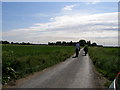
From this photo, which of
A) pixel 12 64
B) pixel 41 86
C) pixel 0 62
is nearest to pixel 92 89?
pixel 41 86

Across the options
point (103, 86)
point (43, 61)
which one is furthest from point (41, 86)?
point (43, 61)

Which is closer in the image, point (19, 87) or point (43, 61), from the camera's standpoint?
point (19, 87)

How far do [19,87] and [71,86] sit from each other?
2.05 metres

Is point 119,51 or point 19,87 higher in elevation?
point 119,51

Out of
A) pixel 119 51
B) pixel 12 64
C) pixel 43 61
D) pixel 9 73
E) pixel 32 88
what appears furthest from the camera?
pixel 43 61

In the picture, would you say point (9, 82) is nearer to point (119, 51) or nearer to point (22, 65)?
point (22, 65)

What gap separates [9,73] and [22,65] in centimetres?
334

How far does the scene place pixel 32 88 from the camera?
802 centimetres

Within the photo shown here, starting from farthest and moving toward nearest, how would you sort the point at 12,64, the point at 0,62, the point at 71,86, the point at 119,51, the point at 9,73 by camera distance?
the point at 119,51, the point at 12,64, the point at 0,62, the point at 9,73, the point at 71,86

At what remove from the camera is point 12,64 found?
1242 centimetres

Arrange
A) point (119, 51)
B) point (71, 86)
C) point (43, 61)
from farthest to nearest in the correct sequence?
point (43, 61) < point (119, 51) < point (71, 86)

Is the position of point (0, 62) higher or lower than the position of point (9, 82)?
higher

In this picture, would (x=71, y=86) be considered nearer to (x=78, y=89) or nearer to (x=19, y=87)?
(x=78, y=89)

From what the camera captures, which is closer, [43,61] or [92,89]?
[92,89]
